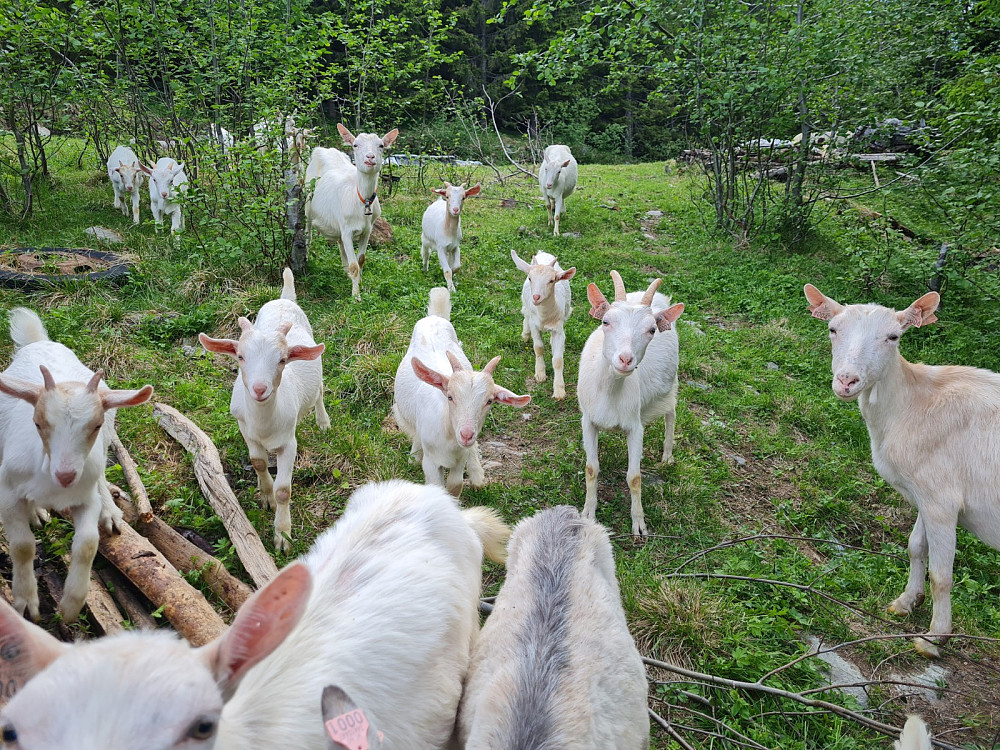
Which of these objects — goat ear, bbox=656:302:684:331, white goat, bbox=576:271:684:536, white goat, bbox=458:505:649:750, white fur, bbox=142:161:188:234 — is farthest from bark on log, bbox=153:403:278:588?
white fur, bbox=142:161:188:234

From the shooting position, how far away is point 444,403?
14.8ft

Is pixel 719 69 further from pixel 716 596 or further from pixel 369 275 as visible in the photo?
pixel 716 596

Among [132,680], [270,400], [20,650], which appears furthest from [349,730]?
[270,400]

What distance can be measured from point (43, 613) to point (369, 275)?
21.1ft

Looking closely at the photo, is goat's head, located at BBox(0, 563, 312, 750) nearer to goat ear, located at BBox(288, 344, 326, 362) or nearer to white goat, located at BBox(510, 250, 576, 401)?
goat ear, located at BBox(288, 344, 326, 362)

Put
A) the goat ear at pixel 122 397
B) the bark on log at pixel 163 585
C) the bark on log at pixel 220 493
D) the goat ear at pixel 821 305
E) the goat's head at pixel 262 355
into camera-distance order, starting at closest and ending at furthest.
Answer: the bark on log at pixel 163 585 < the goat ear at pixel 122 397 < the bark on log at pixel 220 493 < the goat's head at pixel 262 355 < the goat ear at pixel 821 305

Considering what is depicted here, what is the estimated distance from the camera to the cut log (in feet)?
11.6

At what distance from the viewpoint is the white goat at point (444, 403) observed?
4156 millimetres

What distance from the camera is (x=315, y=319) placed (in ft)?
23.9

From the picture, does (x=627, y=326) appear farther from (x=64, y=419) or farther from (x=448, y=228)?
(x=448, y=228)

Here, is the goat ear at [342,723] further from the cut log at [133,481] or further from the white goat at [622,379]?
the white goat at [622,379]

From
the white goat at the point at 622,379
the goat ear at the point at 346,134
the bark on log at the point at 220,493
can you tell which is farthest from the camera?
the goat ear at the point at 346,134

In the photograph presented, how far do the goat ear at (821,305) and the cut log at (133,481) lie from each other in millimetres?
4612

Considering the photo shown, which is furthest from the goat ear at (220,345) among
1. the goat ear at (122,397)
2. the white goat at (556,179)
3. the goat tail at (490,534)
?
the white goat at (556,179)
